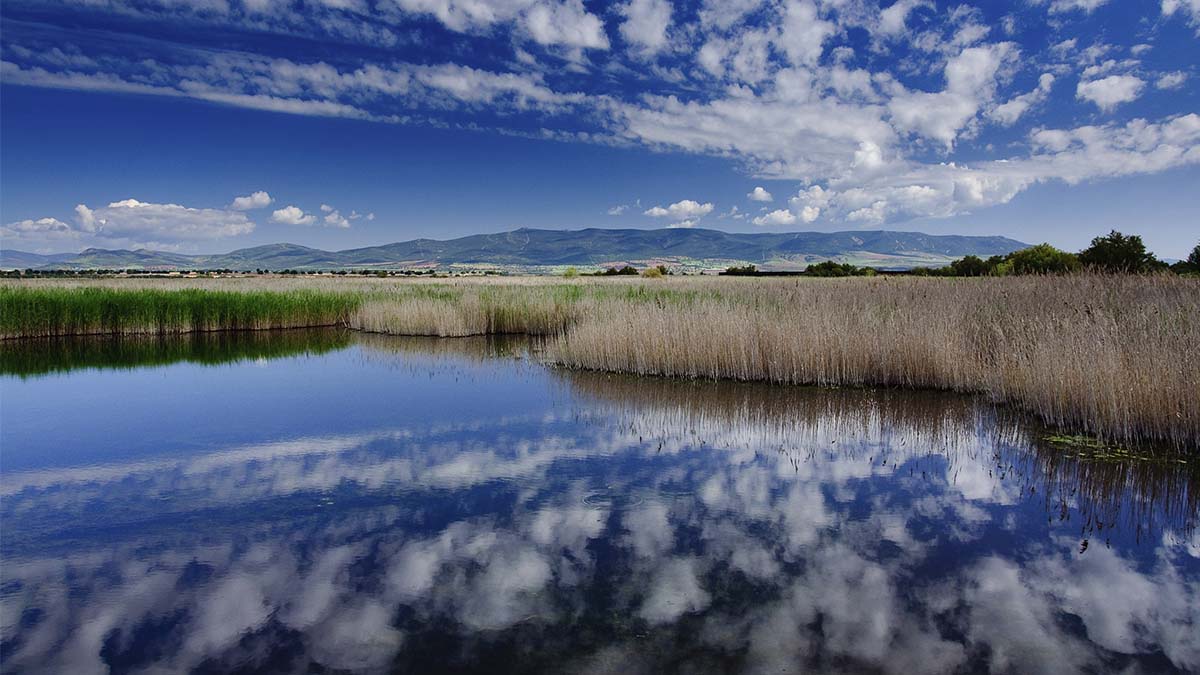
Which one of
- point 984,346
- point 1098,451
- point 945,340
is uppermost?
point 945,340

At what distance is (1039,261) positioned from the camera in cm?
2742

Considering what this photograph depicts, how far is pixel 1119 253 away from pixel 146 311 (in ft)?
95.0

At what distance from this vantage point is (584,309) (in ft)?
53.8

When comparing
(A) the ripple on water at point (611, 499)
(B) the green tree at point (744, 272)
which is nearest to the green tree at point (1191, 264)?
(B) the green tree at point (744, 272)

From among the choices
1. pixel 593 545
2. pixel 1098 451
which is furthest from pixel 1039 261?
pixel 593 545

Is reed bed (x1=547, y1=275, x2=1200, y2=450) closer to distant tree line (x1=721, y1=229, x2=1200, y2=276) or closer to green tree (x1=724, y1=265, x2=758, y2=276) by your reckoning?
distant tree line (x1=721, y1=229, x2=1200, y2=276)

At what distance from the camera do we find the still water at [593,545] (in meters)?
3.31

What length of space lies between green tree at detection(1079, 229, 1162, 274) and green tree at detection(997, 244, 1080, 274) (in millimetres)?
605

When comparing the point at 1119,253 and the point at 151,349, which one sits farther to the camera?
the point at 1119,253

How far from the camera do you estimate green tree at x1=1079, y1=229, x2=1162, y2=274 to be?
22.1m

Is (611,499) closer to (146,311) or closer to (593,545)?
(593,545)

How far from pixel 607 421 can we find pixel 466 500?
3.01 metres

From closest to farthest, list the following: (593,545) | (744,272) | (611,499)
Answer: (593,545) < (611,499) < (744,272)

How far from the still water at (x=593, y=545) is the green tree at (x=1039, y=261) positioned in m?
19.9
